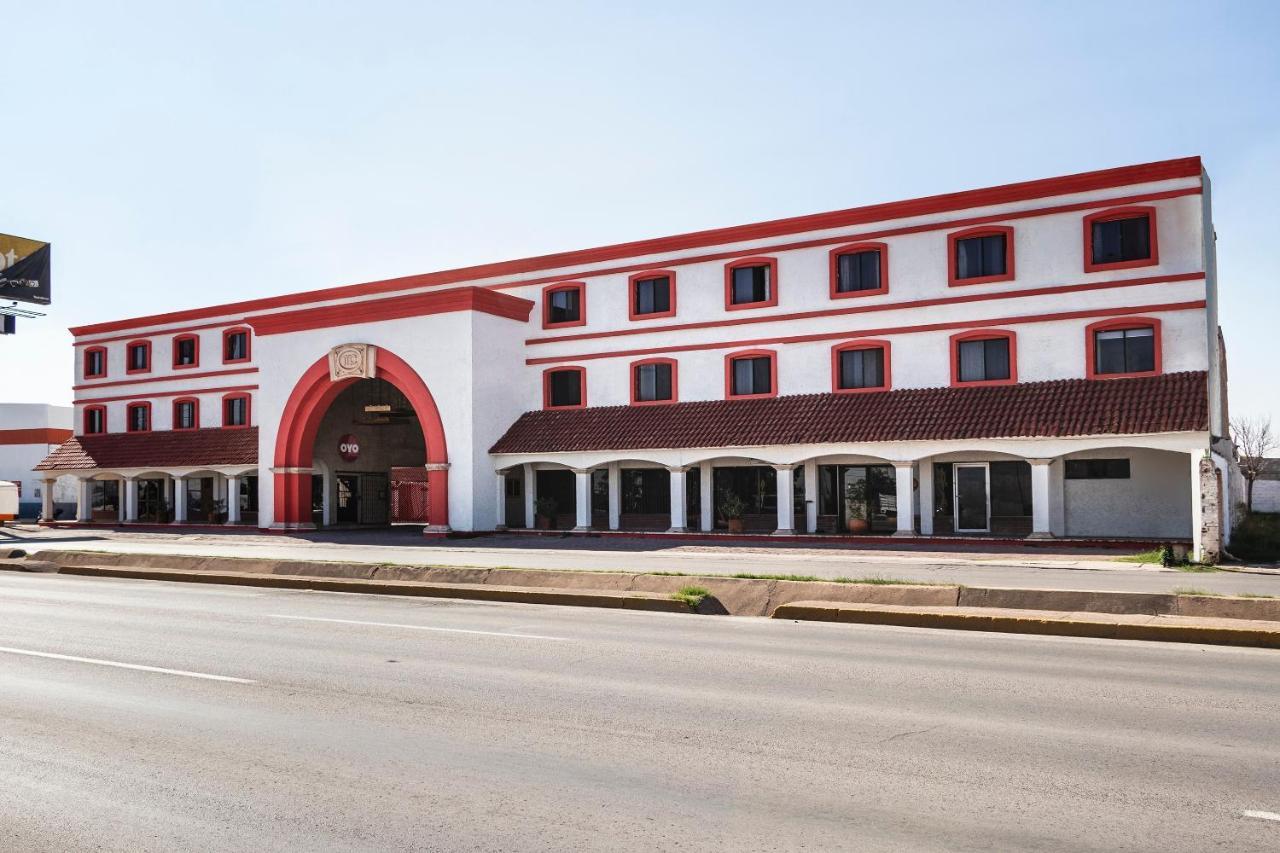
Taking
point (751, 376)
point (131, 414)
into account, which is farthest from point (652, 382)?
point (131, 414)

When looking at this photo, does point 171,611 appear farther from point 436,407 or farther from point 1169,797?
point 436,407

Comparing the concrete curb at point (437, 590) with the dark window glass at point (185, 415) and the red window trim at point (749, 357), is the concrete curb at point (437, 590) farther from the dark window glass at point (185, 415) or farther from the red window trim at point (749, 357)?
the dark window glass at point (185, 415)

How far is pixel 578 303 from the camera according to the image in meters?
38.0

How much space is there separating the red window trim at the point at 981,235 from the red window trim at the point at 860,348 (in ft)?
8.52

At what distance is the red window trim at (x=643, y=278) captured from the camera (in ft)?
118

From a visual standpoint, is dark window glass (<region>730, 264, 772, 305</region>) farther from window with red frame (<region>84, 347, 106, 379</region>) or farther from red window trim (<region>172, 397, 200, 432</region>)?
window with red frame (<region>84, 347, 106, 379</region>)

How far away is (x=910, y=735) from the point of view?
23.8 feet

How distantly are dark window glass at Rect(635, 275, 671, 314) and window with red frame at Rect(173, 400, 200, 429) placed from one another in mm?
23175

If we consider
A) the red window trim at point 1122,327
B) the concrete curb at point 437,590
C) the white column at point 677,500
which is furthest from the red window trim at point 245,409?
the red window trim at point 1122,327

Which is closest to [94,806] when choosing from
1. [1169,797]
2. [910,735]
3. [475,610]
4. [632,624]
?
[910,735]

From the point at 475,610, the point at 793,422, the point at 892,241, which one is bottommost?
the point at 475,610

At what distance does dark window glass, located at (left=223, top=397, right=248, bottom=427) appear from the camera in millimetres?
47125

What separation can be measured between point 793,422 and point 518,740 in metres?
25.5

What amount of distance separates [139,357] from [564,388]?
2482 centimetres
